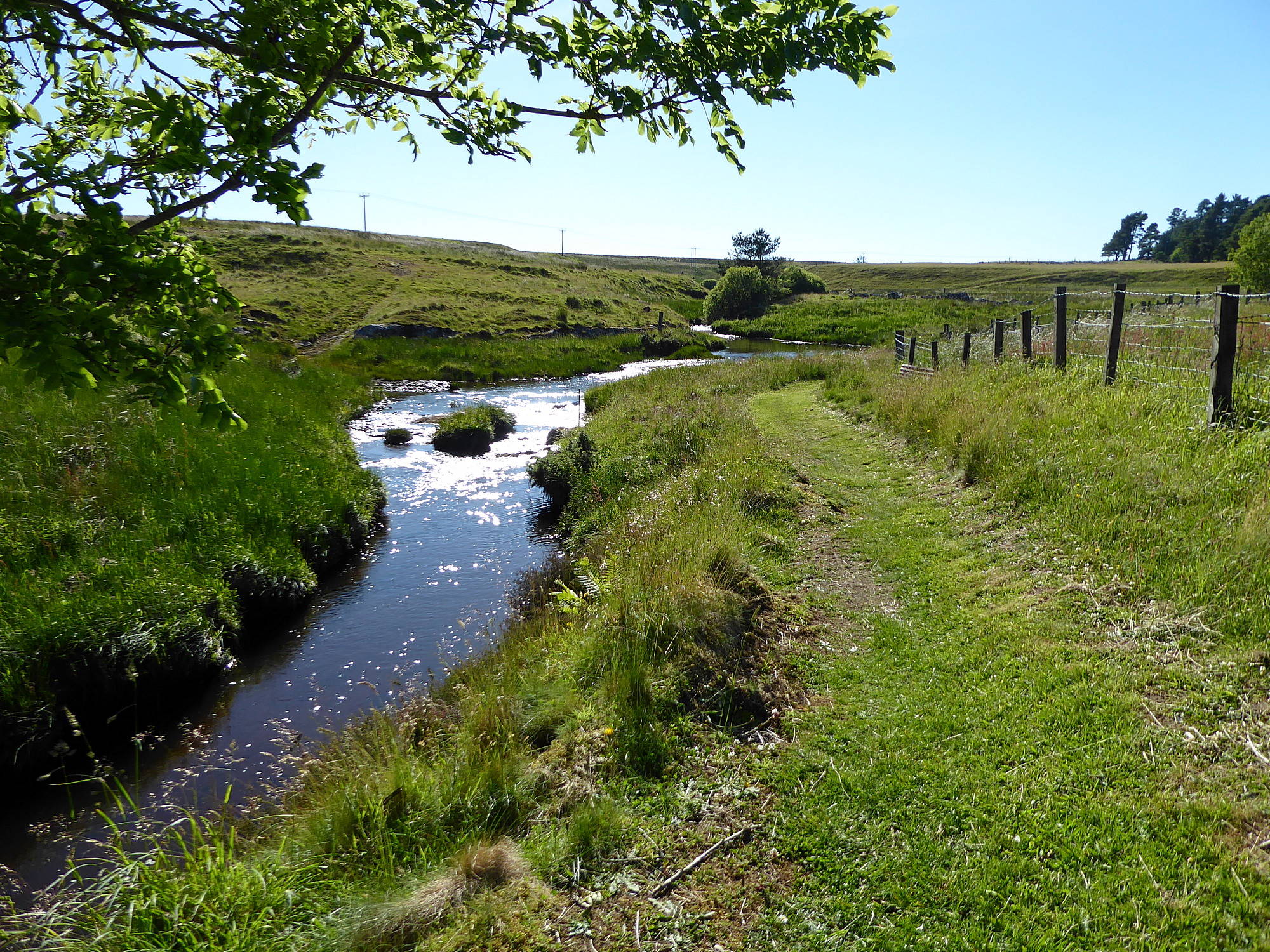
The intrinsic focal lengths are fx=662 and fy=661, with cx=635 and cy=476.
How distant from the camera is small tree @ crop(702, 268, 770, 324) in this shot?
233 ft

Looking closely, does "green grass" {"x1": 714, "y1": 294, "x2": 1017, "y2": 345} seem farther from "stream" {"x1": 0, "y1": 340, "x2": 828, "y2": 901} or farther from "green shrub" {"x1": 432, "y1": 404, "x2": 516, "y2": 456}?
"stream" {"x1": 0, "y1": 340, "x2": 828, "y2": 901}

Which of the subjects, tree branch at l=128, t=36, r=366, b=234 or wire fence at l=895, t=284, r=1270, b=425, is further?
wire fence at l=895, t=284, r=1270, b=425

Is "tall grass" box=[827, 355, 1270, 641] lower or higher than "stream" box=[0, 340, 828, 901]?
higher

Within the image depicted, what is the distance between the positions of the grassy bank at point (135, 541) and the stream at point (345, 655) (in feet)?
1.71

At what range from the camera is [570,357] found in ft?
127

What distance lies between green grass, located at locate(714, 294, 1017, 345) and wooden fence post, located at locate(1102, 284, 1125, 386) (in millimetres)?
30896

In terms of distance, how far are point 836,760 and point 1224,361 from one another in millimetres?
7122

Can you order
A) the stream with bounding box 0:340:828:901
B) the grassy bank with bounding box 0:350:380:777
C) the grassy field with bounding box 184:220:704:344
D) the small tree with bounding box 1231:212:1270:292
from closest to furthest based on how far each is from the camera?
the stream with bounding box 0:340:828:901 → the grassy bank with bounding box 0:350:380:777 → the grassy field with bounding box 184:220:704:344 → the small tree with bounding box 1231:212:1270:292

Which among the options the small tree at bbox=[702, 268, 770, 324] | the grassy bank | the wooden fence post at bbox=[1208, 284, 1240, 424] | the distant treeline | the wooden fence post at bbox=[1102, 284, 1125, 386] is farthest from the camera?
the distant treeline

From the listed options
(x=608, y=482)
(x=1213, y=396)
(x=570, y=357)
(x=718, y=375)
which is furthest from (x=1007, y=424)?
(x=570, y=357)

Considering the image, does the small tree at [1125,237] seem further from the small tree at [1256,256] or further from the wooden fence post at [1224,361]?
the wooden fence post at [1224,361]

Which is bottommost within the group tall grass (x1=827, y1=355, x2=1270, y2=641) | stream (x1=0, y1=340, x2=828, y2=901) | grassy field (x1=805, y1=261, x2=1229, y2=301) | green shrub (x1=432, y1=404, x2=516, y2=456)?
stream (x1=0, y1=340, x2=828, y2=901)

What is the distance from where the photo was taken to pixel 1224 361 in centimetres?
767

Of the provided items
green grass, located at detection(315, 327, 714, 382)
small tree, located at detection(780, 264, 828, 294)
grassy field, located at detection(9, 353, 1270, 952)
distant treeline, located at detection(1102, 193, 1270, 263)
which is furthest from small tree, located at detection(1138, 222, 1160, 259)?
grassy field, located at detection(9, 353, 1270, 952)
